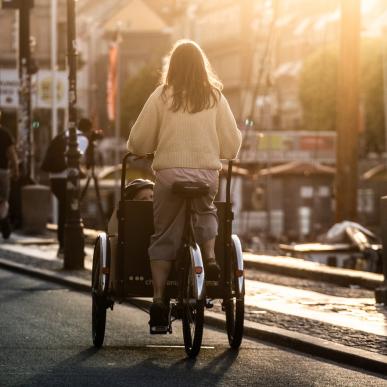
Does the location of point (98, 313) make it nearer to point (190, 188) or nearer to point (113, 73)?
point (190, 188)

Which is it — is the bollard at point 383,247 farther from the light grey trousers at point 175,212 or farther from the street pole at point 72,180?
the street pole at point 72,180

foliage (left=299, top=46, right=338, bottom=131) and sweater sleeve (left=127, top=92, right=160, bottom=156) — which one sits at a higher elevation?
foliage (left=299, top=46, right=338, bottom=131)

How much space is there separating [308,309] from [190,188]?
3.94 metres

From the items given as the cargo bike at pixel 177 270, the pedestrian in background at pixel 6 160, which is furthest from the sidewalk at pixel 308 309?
the pedestrian in background at pixel 6 160

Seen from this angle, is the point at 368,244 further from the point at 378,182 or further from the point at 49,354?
the point at 378,182

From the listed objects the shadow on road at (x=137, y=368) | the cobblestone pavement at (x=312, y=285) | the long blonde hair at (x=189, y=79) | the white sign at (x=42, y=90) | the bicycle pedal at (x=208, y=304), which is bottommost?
the shadow on road at (x=137, y=368)

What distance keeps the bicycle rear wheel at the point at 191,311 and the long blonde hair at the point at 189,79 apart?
86cm

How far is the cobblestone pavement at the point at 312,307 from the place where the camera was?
31.2 feet

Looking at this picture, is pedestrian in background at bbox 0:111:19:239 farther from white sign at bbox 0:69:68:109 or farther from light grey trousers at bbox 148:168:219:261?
white sign at bbox 0:69:68:109

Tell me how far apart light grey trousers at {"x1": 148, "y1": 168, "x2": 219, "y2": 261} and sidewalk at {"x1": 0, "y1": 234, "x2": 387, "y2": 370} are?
3.70ft

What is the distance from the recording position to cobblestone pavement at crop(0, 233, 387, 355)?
375 inches

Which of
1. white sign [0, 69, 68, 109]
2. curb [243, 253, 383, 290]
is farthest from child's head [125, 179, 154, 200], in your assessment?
white sign [0, 69, 68, 109]

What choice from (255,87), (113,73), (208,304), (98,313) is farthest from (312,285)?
(113,73)

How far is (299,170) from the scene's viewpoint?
60.7m
